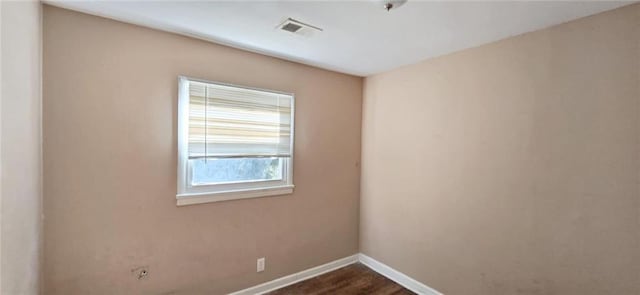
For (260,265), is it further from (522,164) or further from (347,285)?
(522,164)

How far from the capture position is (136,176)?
2.00 m

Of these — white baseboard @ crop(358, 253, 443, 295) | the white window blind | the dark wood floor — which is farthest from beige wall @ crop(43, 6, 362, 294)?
white baseboard @ crop(358, 253, 443, 295)

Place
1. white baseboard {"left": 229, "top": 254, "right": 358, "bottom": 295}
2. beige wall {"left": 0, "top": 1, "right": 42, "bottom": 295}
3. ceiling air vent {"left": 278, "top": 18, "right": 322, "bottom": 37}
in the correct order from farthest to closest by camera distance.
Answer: white baseboard {"left": 229, "top": 254, "right": 358, "bottom": 295} < ceiling air vent {"left": 278, "top": 18, "right": 322, "bottom": 37} < beige wall {"left": 0, "top": 1, "right": 42, "bottom": 295}

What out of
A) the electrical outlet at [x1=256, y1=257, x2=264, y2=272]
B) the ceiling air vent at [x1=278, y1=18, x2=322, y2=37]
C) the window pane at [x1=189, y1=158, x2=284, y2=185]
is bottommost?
the electrical outlet at [x1=256, y1=257, x2=264, y2=272]

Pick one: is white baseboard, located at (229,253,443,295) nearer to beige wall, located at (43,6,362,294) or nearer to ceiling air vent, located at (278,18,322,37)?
beige wall, located at (43,6,362,294)

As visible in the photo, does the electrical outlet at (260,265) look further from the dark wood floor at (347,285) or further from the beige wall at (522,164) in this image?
the beige wall at (522,164)

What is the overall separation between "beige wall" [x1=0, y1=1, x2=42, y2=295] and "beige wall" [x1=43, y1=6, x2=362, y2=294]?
0.13m

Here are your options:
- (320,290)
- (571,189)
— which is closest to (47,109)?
(320,290)

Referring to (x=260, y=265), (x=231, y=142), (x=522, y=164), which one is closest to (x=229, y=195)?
(x=231, y=142)

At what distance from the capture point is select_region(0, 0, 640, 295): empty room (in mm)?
1604

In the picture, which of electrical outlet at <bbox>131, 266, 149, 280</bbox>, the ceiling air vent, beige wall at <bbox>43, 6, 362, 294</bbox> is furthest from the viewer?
electrical outlet at <bbox>131, 266, 149, 280</bbox>

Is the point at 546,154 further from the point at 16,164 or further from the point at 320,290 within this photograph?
the point at 16,164

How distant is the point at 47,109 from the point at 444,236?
3.07 m

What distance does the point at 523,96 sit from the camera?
6.48ft
